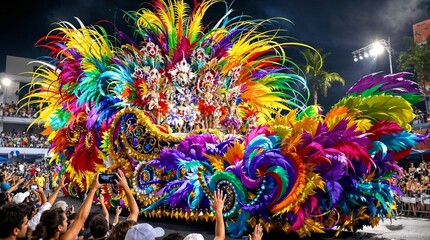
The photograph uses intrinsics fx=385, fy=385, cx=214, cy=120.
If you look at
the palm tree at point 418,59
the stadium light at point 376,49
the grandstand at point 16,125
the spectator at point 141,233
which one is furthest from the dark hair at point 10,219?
the grandstand at point 16,125

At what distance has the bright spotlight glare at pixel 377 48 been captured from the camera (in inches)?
769

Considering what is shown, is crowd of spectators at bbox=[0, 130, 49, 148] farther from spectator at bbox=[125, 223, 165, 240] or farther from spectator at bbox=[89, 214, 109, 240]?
spectator at bbox=[125, 223, 165, 240]

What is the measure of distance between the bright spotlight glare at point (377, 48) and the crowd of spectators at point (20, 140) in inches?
1046

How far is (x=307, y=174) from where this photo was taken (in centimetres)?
621

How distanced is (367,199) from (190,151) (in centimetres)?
340

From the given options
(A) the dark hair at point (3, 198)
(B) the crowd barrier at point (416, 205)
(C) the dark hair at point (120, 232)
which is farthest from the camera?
(B) the crowd barrier at point (416, 205)

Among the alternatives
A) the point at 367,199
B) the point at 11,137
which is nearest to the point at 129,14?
the point at 367,199

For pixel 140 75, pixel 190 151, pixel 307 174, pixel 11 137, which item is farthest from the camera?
pixel 11 137

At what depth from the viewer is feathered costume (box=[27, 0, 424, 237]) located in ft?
20.5

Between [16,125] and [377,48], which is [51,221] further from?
[16,125]

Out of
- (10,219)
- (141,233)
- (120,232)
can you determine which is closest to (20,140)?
(10,219)

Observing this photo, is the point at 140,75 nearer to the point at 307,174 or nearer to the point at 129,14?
the point at 129,14

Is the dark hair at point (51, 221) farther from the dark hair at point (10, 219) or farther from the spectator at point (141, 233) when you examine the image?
the spectator at point (141, 233)

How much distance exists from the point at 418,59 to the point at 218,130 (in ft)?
63.9
